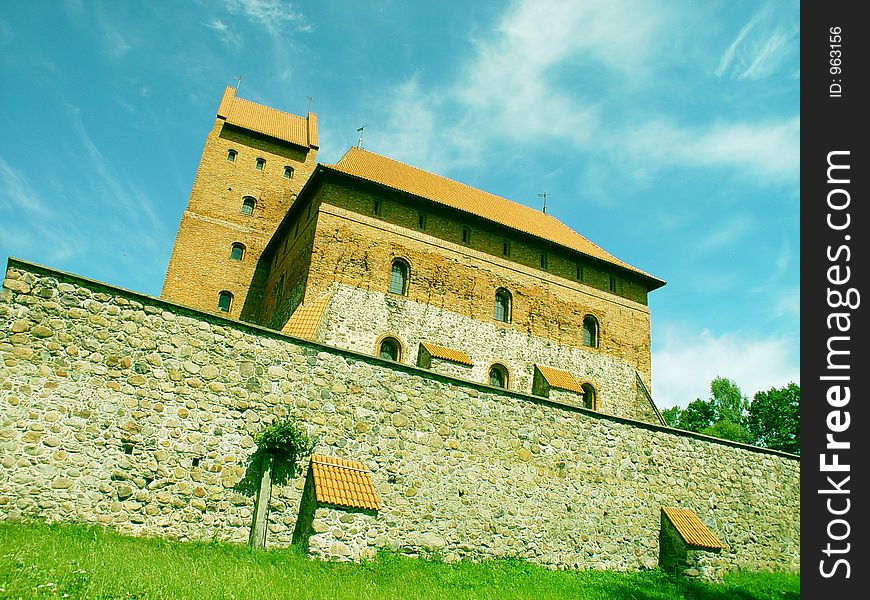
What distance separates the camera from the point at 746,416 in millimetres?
45031

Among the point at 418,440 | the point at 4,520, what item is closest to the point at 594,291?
the point at 418,440

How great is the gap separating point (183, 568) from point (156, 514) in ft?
6.18

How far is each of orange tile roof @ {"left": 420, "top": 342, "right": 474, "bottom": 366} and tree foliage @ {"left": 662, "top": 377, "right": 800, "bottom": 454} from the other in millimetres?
32284

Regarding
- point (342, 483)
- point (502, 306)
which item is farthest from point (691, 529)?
point (502, 306)

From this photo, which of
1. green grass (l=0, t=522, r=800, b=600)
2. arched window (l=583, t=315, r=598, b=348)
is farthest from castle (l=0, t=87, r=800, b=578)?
green grass (l=0, t=522, r=800, b=600)

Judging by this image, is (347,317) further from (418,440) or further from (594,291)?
(594,291)

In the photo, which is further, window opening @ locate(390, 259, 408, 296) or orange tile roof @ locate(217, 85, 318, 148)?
orange tile roof @ locate(217, 85, 318, 148)

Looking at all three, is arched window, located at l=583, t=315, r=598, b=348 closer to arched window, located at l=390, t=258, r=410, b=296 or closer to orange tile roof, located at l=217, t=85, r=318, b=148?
arched window, located at l=390, t=258, r=410, b=296

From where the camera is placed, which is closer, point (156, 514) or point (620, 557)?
point (156, 514)

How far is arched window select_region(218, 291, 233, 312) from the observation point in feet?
79.0

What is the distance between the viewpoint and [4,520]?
7.52 metres

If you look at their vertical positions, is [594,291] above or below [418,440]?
above

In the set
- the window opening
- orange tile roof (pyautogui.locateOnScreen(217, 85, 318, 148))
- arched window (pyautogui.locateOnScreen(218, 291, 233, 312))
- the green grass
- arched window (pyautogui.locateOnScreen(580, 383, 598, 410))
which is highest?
orange tile roof (pyautogui.locateOnScreen(217, 85, 318, 148))

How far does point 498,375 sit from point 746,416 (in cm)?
3533
